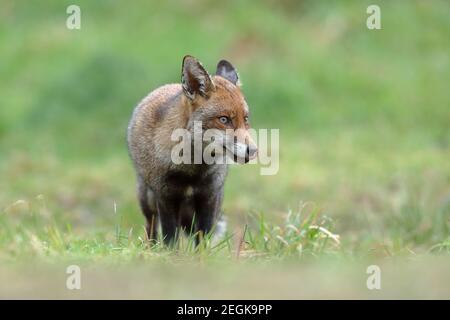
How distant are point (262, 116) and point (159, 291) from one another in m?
9.40

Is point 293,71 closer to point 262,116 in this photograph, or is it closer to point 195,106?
point 262,116

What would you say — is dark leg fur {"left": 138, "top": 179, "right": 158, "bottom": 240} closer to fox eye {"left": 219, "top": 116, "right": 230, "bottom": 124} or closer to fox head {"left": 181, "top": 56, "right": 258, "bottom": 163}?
fox head {"left": 181, "top": 56, "right": 258, "bottom": 163}

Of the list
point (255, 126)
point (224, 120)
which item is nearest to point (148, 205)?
point (224, 120)

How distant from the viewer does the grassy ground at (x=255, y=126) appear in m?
5.94

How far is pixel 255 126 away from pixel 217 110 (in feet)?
23.8

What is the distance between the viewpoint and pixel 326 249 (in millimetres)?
6832

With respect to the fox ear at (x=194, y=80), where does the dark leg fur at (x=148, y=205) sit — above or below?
below

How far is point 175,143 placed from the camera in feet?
22.6

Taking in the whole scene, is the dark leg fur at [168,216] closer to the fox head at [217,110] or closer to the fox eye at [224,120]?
the fox head at [217,110]

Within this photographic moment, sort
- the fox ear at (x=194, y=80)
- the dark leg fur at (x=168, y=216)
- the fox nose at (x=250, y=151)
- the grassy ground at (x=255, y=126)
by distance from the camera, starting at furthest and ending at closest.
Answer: the dark leg fur at (x=168, y=216)
the fox ear at (x=194, y=80)
the fox nose at (x=250, y=151)
the grassy ground at (x=255, y=126)

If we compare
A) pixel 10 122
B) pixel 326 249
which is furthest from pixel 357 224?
pixel 10 122

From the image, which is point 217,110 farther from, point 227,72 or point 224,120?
point 227,72

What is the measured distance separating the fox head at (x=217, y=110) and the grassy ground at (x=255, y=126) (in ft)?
2.25

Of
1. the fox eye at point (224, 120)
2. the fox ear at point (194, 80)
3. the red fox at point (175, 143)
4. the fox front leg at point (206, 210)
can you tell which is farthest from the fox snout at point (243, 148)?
the fox front leg at point (206, 210)
